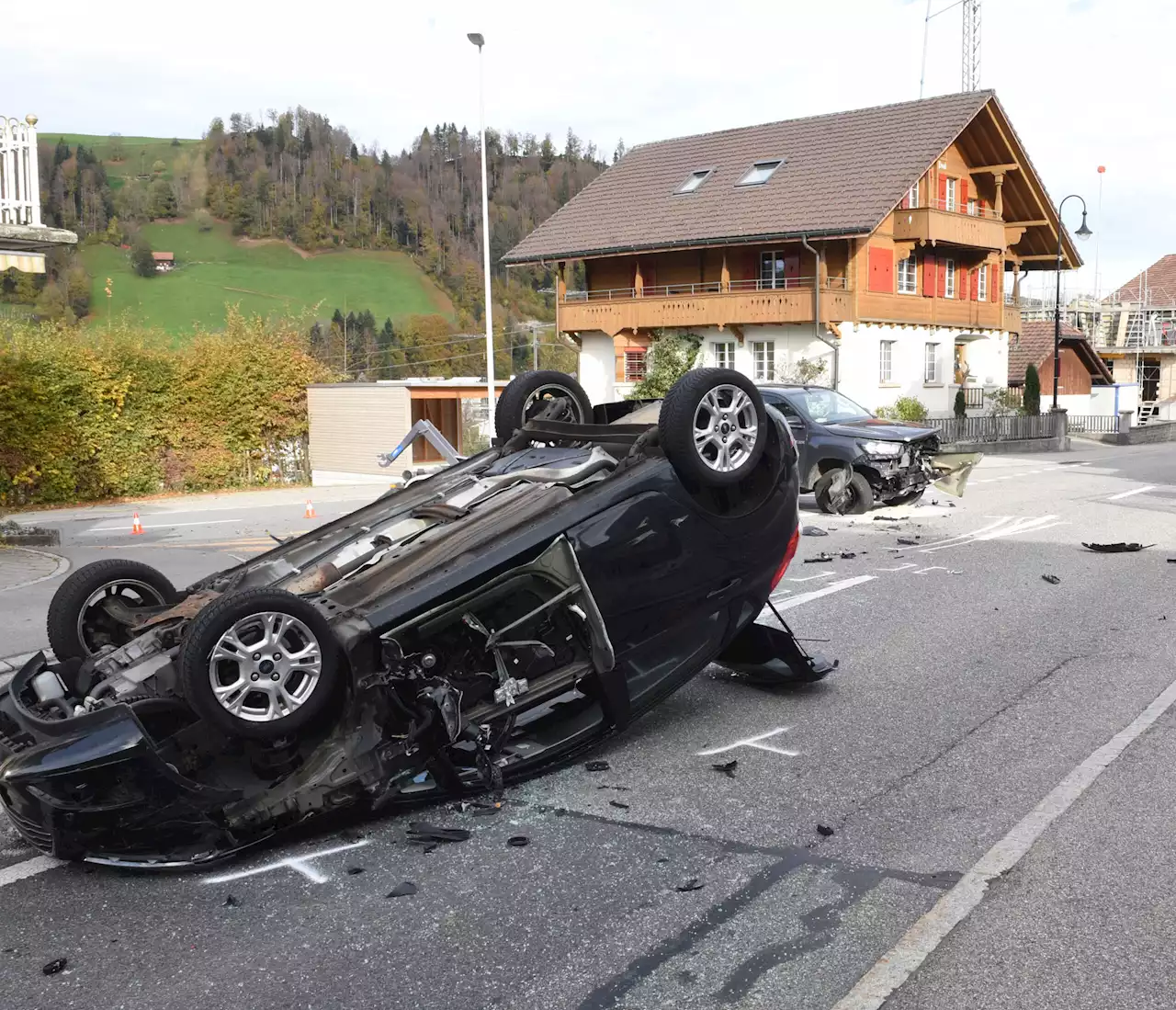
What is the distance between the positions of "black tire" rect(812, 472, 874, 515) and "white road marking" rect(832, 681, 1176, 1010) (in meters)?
9.50

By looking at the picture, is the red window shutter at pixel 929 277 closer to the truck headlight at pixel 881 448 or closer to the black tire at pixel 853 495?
the truck headlight at pixel 881 448

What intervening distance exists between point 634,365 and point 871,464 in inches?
1080

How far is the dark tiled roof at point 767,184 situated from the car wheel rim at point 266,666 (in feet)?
111

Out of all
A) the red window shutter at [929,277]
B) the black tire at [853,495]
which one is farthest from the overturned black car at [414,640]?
the red window shutter at [929,277]

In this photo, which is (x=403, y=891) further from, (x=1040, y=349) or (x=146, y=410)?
(x=1040, y=349)

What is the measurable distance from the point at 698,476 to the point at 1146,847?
249cm

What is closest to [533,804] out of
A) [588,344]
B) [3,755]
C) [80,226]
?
[3,755]

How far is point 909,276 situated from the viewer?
133 ft

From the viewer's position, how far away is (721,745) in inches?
236

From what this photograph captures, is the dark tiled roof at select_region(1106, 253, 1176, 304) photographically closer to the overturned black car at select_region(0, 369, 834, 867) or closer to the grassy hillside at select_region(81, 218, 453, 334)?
the grassy hillside at select_region(81, 218, 453, 334)

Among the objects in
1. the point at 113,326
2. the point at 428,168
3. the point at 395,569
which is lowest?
the point at 395,569

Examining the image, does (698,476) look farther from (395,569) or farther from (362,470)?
(362,470)

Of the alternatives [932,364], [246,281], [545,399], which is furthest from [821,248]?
[246,281]

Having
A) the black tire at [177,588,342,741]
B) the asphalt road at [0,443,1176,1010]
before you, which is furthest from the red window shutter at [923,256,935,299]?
the black tire at [177,588,342,741]
